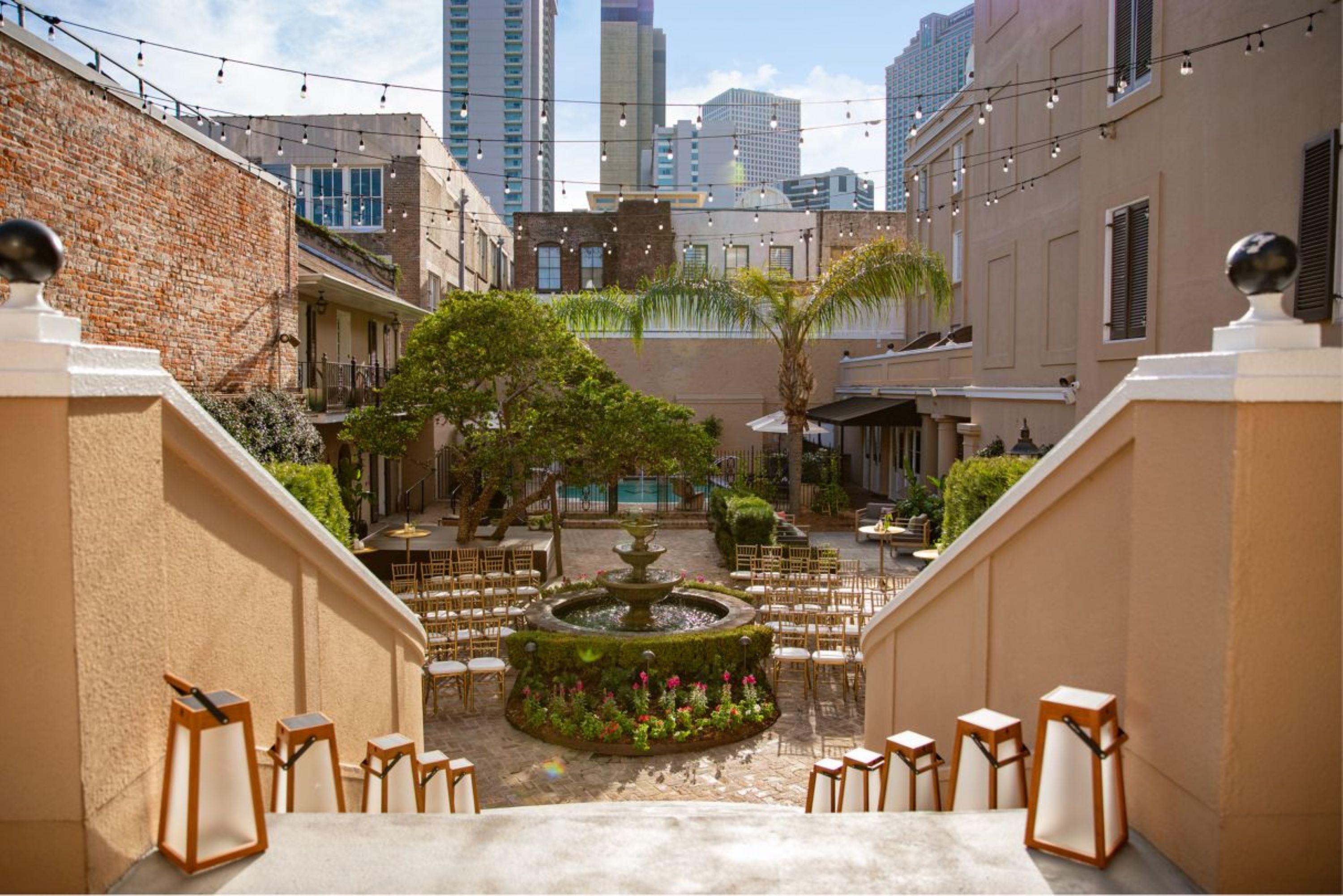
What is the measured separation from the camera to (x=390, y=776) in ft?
14.5

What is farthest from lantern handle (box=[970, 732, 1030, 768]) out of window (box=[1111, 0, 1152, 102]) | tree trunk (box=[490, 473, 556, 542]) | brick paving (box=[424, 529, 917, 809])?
tree trunk (box=[490, 473, 556, 542])

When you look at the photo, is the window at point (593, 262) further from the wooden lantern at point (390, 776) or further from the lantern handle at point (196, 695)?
the lantern handle at point (196, 695)

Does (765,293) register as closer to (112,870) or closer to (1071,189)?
(1071,189)

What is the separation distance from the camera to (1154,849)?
3.06 metres

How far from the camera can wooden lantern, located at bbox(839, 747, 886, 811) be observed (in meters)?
4.39

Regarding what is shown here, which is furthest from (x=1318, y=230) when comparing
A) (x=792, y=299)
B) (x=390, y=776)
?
(x=792, y=299)

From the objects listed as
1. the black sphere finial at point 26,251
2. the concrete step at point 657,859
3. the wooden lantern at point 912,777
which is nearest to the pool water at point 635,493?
the wooden lantern at point 912,777

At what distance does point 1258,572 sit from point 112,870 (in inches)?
137

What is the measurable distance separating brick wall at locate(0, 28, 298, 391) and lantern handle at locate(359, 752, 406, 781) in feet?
29.1

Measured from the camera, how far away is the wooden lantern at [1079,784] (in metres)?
3.03

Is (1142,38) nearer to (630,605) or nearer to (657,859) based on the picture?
(630,605)

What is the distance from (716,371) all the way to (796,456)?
1125 cm

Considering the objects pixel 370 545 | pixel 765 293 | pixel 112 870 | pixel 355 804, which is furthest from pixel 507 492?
pixel 112 870

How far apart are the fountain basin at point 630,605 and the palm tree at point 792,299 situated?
9.18 metres
